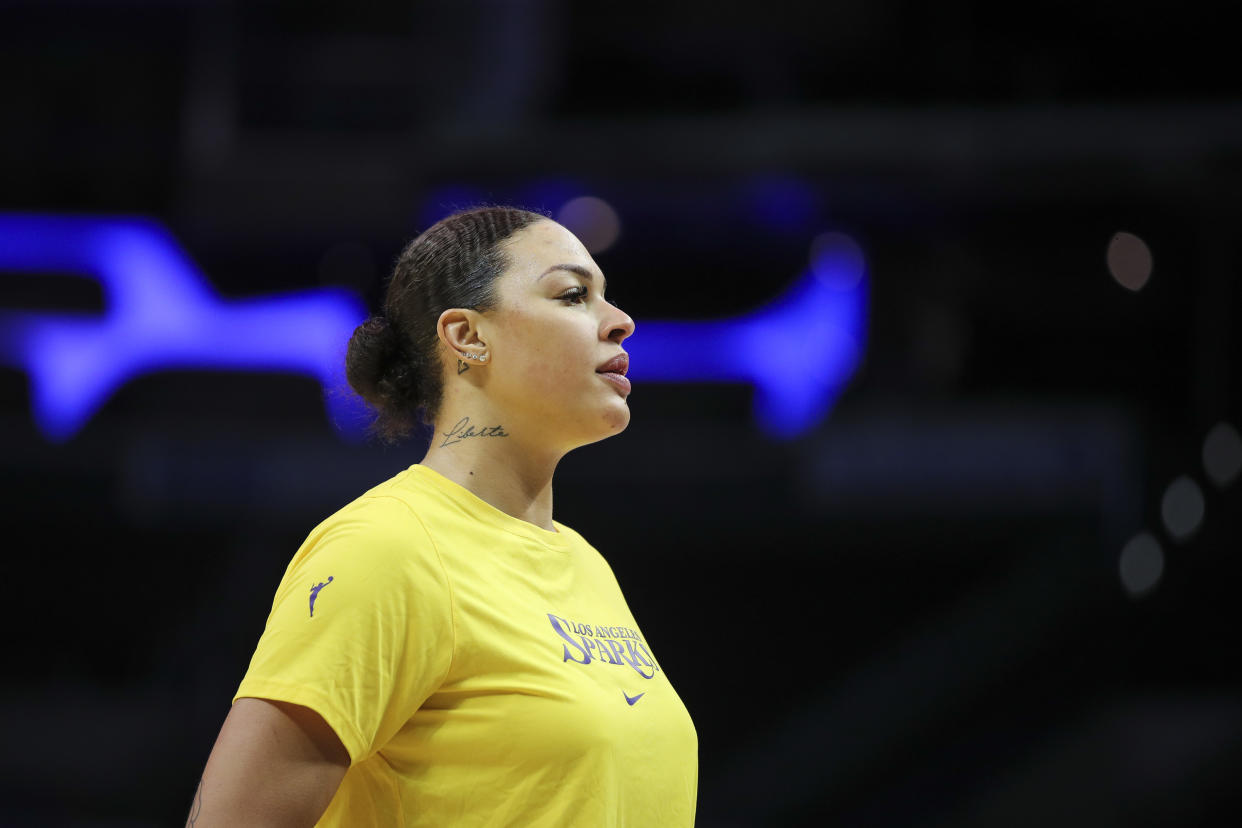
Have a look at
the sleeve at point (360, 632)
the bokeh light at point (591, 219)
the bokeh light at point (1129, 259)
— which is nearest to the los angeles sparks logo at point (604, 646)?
the sleeve at point (360, 632)

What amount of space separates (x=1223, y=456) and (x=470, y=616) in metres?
4.64

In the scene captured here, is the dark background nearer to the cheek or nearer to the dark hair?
the dark hair

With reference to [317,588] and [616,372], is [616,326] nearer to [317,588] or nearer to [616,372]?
[616,372]

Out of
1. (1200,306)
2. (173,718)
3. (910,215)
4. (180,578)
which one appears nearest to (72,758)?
(173,718)

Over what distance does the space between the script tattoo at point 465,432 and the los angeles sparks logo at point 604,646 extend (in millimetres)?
234

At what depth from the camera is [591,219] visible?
5.23 metres

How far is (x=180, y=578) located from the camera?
5035 mm

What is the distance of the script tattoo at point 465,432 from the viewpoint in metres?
1.44

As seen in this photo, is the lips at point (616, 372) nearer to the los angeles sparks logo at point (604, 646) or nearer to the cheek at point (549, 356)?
the cheek at point (549, 356)

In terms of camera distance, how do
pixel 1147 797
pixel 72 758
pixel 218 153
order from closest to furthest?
pixel 1147 797 → pixel 72 758 → pixel 218 153

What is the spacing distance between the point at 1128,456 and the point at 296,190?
3.71 metres

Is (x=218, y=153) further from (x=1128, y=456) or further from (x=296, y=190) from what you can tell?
(x=1128, y=456)

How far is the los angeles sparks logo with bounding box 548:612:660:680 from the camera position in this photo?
1312 millimetres

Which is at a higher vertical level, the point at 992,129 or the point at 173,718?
the point at 992,129
